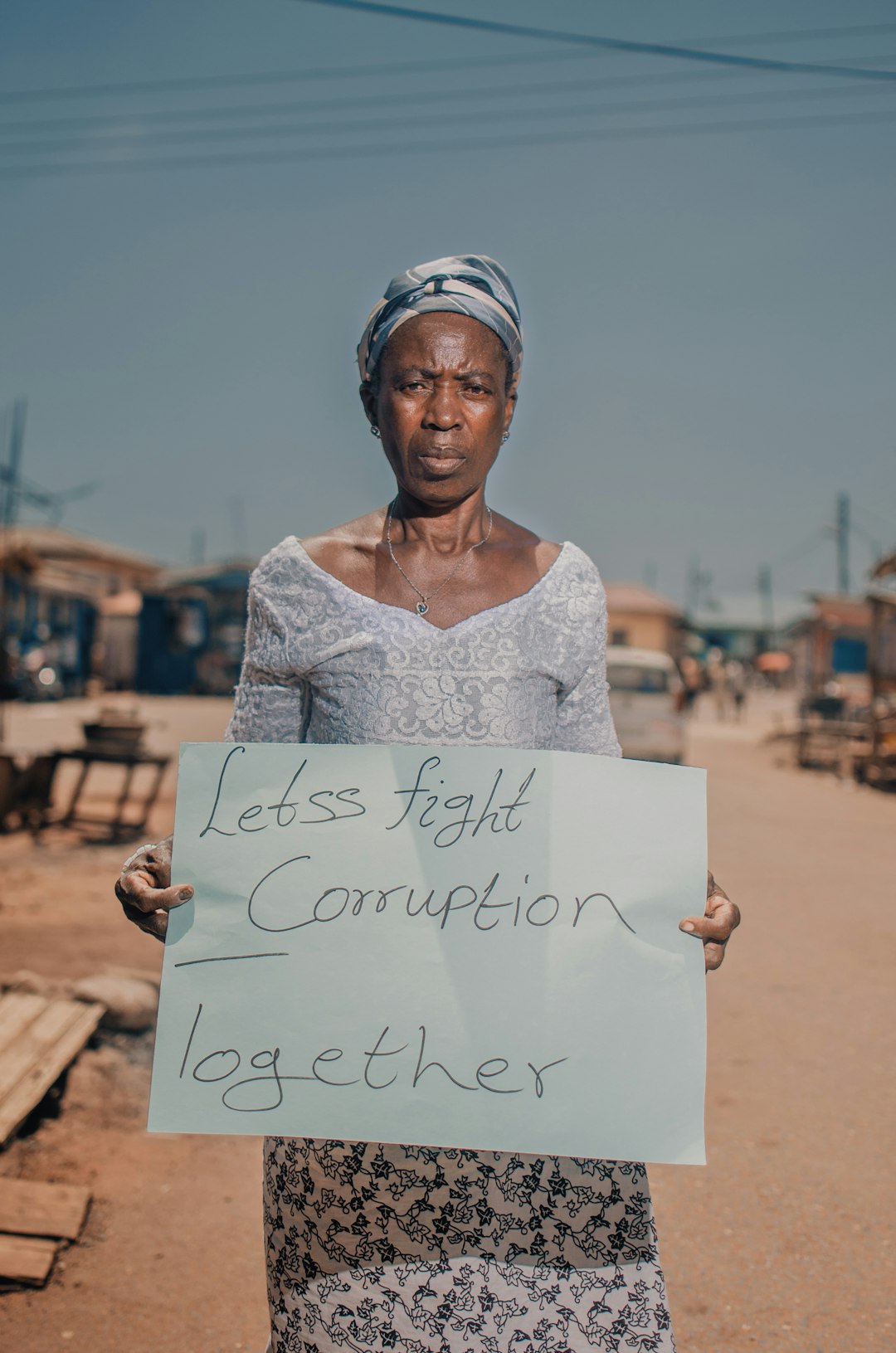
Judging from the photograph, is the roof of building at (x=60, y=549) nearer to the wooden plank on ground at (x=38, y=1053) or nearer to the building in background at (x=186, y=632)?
the building in background at (x=186, y=632)

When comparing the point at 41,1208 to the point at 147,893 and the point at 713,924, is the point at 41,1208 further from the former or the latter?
the point at 713,924

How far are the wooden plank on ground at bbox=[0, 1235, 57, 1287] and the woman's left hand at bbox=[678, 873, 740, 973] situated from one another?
6.73ft

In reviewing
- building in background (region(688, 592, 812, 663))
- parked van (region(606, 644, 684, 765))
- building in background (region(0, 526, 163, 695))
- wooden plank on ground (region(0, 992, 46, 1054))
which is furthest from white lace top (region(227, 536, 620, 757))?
building in background (region(688, 592, 812, 663))

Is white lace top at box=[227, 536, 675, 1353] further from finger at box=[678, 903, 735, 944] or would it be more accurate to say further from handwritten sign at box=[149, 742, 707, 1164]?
finger at box=[678, 903, 735, 944]

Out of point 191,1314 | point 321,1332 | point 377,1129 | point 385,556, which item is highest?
point 385,556

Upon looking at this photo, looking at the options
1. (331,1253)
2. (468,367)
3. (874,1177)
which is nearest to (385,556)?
(468,367)

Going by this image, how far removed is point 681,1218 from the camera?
3.12 m

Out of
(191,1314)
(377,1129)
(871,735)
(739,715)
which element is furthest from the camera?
(739,715)

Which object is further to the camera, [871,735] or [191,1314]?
[871,735]

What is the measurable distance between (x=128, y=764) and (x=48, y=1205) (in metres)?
5.86

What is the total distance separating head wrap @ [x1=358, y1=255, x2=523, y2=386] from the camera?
1.54 m

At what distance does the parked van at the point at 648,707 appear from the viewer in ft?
43.7

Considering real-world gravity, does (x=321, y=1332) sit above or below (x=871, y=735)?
below

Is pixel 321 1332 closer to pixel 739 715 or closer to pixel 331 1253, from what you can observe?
pixel 331 1253
